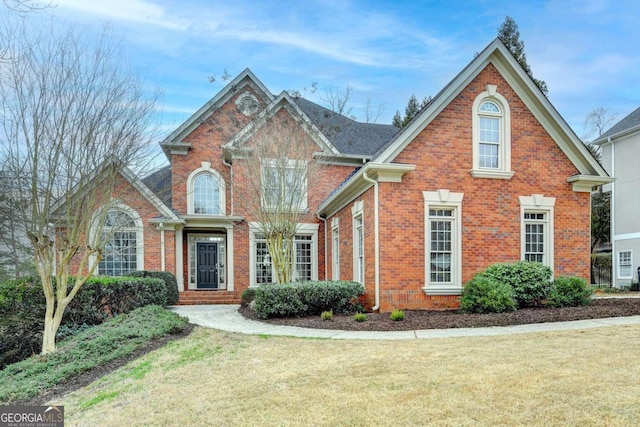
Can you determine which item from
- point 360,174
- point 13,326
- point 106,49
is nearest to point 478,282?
point 360,174

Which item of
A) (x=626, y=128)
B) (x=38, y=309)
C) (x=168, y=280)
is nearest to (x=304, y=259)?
(x=168, y=280)

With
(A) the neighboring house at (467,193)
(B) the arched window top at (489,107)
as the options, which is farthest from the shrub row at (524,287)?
(B) the arched window top at (489,107)

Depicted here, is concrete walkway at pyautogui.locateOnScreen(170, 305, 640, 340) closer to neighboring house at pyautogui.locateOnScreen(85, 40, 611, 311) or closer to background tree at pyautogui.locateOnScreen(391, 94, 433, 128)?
neighboring house at pyautogui.locateOnScreen(85, 40, 611, 311)

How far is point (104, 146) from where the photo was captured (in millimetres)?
7926

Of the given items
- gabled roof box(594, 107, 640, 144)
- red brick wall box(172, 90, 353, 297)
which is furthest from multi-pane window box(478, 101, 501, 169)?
gabled roof box(594, 107, 640, 144)

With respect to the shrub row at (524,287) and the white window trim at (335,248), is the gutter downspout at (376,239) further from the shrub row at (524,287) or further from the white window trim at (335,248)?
the white window trim at (335,248)

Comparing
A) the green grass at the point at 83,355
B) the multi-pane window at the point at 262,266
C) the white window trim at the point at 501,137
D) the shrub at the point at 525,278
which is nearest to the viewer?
the green grass at the point at 83,355

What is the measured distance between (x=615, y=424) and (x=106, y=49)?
958 cm

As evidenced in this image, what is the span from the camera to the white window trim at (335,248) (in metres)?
15.4

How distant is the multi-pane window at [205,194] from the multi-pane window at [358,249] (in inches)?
280

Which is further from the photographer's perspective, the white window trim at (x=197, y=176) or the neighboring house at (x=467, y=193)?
the white window trim at (x=197, y=176)

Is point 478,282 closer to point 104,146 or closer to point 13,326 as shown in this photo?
point 104,146

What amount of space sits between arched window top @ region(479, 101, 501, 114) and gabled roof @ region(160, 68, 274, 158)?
9.27 metres

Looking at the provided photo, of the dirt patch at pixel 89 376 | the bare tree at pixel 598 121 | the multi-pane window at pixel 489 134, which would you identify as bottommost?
the dirt patch at pixel 89 376
